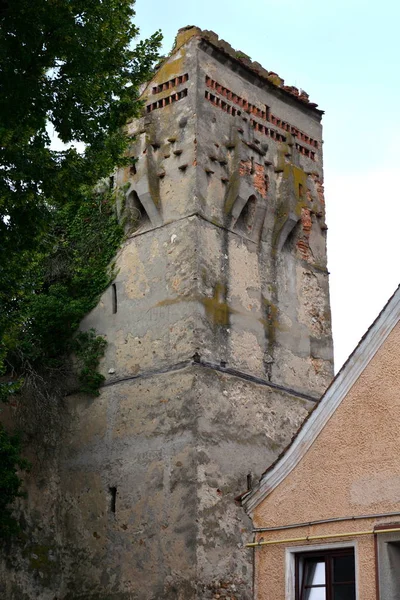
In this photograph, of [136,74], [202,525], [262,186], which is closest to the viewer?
[136,74]

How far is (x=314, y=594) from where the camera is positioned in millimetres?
10312

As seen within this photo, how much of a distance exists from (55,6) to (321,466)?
22.1ft

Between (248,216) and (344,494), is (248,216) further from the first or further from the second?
(344,494)

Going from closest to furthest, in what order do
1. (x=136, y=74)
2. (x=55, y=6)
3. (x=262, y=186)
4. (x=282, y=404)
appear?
(x=55, y=6) → (x=136, y=74) → (x=282, y=404) → (x=262, y=186)

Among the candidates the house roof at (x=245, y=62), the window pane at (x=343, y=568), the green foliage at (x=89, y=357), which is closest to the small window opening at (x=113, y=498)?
the green foliage at (x=89, y=357)

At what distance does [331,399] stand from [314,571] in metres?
1.93

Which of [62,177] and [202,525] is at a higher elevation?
[62,177]

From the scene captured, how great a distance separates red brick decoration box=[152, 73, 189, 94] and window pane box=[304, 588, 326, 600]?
12.4m

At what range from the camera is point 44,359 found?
19.6 meters

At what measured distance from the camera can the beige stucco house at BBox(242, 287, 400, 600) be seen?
980 cm

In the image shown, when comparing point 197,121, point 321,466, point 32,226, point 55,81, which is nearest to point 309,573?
point 321,466

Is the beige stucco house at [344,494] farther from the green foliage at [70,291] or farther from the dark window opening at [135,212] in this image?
the dark window opening at [135,212]

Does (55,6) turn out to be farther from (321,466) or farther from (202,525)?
(202,525)

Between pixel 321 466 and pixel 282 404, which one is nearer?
pixel 321 466
